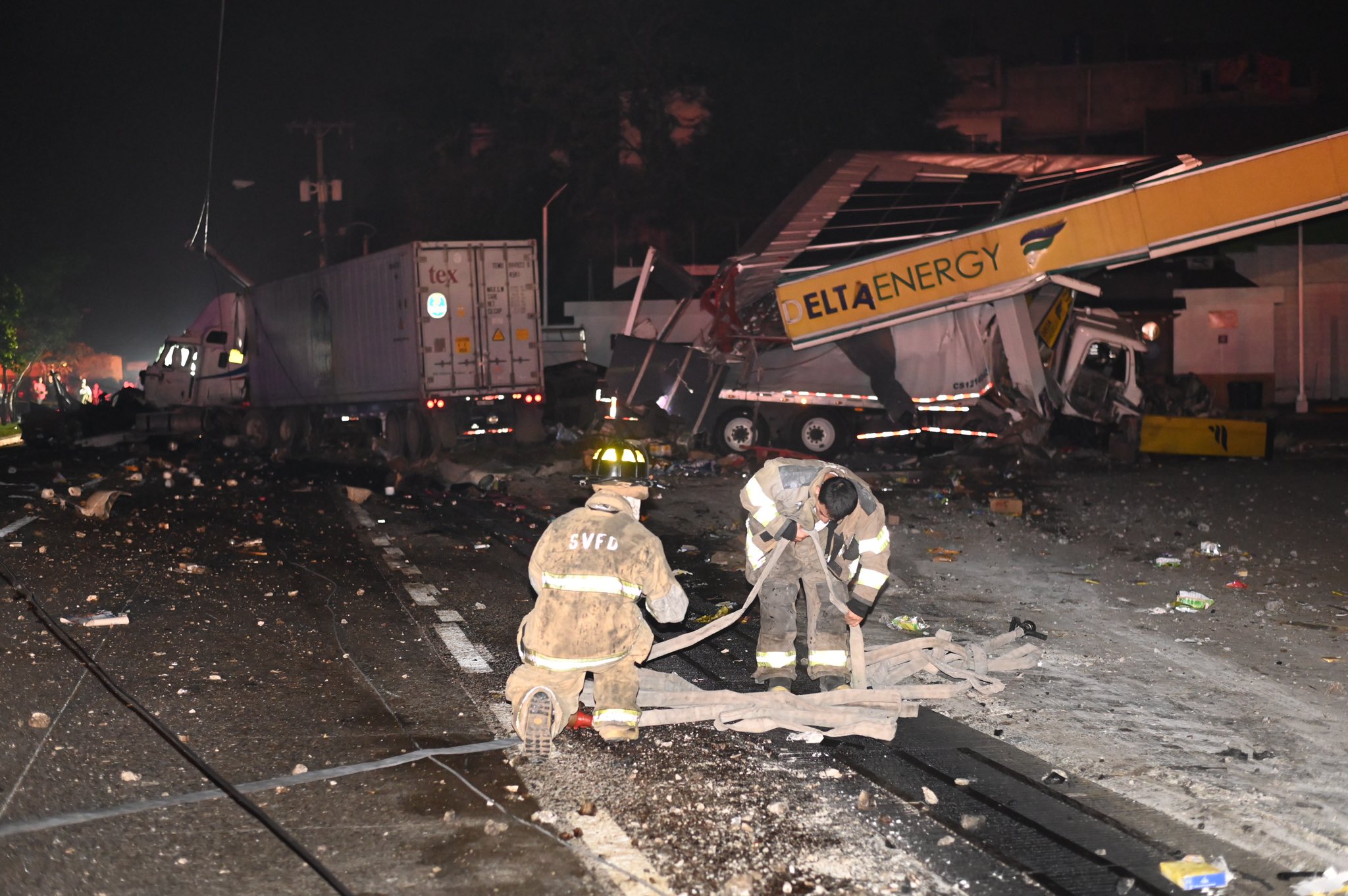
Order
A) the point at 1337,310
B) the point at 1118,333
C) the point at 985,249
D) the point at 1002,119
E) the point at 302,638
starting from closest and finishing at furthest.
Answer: the point at 302,638, the point at 985,249, the point at 1118,333, the point at 1337,310, the point at 1002,119

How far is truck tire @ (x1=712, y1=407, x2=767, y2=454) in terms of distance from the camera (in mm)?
19203

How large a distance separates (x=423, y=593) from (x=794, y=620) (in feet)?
12.2

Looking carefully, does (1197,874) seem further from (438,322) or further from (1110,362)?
(438,322)

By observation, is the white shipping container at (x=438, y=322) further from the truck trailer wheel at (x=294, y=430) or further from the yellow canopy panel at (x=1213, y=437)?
the yellow canopy panel at (x=1213, y=437)

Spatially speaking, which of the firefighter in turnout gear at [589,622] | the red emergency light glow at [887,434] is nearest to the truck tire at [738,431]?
the red emergency light glow at [887,434]

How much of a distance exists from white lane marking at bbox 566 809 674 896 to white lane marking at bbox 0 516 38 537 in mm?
9141

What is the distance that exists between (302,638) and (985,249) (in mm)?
11983

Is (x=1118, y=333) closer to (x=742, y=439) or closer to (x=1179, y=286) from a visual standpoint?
(x=742, y=439)

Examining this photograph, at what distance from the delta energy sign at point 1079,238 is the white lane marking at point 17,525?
33.2 ft

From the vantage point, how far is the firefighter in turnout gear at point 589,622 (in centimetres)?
537


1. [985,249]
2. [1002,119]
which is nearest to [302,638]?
[985,249]

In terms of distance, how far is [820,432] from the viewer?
19047 mm

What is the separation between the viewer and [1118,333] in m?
19.1

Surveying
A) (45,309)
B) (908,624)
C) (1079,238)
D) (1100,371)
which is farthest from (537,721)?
(45,309)
